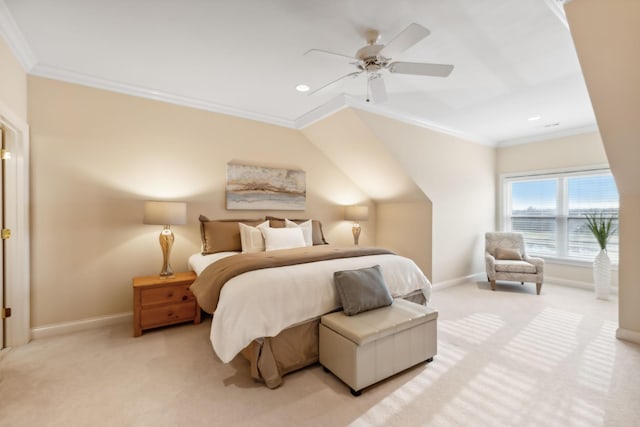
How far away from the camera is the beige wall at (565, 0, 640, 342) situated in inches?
66.5

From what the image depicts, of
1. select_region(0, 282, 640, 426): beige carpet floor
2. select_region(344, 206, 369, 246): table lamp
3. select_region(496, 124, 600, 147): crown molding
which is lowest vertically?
select_region(0, 282, 640, 426): beige carpet floor

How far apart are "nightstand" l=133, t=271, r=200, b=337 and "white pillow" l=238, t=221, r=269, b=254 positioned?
64cm

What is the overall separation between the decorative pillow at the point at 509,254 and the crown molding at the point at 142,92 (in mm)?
4066

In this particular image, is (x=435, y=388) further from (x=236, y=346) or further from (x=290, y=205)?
(x=290, y=205)

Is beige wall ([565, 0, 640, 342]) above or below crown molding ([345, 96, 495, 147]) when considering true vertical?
below

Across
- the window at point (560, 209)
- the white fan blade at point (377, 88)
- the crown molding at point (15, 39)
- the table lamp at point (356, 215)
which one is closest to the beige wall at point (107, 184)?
the crown molding at point (15, 39)

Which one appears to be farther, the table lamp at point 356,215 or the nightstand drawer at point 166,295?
the table lamp at point 356,215

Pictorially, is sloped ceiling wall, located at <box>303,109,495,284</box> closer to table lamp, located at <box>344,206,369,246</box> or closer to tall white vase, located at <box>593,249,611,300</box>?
table lamp, located at <box>344,206,369,246</box>

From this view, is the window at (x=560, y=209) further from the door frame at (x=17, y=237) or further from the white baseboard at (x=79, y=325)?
the door frame at (x=17, y=237)

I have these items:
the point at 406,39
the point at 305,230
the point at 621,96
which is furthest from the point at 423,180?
the point at 406,39

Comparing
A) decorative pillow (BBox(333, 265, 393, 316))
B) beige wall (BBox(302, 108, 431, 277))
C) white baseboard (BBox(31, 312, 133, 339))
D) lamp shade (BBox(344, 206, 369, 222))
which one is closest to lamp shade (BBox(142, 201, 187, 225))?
white baseboard (BBox(31, 312, 133, 339))

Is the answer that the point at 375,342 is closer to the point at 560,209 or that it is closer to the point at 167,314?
the point at 167,314

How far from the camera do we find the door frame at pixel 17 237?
259 centimetres

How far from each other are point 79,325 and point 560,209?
6.95 meters
